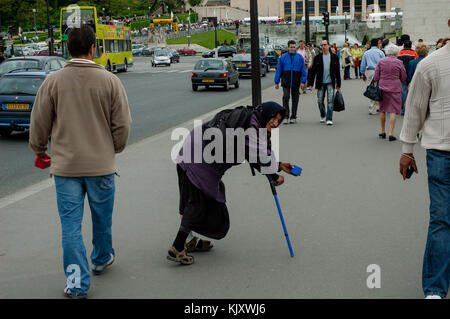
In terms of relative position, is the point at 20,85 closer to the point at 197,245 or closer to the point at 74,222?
the point at 197,245

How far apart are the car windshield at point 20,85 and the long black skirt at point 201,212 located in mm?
8945

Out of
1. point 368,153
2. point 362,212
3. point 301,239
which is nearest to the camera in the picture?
point 301,239

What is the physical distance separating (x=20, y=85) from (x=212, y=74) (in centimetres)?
1403

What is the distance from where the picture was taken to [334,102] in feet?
43.0

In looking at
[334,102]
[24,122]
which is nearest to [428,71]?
[334,102]

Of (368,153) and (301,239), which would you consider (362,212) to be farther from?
(368,153)

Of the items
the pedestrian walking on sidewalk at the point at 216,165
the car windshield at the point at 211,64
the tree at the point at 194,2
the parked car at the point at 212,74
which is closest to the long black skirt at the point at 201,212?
the pedestrian walking on sidewalk at the point at 216,165

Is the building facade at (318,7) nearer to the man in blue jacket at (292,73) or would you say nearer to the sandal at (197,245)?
the man in blue jacket at (292,73)

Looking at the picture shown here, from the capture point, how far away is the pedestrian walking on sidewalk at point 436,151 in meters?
3.82

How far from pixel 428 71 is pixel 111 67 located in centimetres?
4050

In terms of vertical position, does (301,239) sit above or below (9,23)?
below

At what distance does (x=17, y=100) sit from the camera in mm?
12797

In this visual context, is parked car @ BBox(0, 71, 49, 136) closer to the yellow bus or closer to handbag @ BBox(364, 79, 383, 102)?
handbag @ BBox(364, 79, 383, 102)

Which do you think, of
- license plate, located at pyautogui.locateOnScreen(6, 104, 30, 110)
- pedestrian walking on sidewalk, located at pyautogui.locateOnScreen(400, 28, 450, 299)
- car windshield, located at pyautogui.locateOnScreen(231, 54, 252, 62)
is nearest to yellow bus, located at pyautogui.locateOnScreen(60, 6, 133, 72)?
car windshield, located at pyautogui.locateOnScreen(231, 54, 252, 62)
